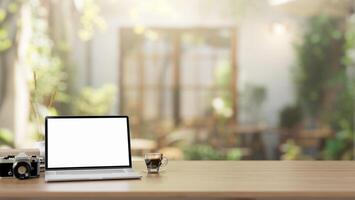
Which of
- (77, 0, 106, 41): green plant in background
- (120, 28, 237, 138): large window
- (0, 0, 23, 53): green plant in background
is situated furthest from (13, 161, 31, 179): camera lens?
(120, 28, 237, 138): large window

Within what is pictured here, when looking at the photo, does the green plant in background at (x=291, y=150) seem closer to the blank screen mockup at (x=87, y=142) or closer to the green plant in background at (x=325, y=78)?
the green plant in background at (x=325, y=78)

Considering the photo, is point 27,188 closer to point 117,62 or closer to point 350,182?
point 350,182

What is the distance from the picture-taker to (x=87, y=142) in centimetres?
232

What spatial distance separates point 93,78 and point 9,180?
16.2 feet

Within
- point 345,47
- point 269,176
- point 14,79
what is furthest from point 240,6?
point 269,176

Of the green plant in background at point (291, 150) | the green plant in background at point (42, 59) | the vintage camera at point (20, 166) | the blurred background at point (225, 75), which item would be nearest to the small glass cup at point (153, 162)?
the vintage camera at point (20, 166)

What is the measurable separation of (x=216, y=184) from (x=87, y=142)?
0.59m

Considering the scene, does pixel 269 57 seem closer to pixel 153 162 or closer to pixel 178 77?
pixel 178 77

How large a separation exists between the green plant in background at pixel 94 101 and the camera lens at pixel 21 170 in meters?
4.68

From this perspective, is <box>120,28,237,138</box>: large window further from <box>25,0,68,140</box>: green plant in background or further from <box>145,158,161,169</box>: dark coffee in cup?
<box>145,158,161,169</box>: dark coffee in cup

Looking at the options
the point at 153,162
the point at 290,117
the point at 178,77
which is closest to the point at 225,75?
the point at 178,77

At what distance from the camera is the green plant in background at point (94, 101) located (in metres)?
6.83

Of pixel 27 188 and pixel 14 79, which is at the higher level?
pixel 14 79

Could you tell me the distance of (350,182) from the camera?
2.12 metres
